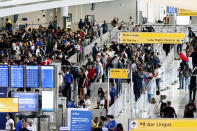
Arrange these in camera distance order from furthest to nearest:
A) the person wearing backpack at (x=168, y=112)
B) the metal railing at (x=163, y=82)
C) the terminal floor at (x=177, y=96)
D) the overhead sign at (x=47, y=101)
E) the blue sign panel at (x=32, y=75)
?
1. the terminal floor at (x=177, y=96)
2. the metal railing at (x=163, y=82)
3. the blue sign panel at (x=32, y=75)
4. the overhead sign at (x=47, y=101)
5. the person wearing backpack at (x=168, y=112)

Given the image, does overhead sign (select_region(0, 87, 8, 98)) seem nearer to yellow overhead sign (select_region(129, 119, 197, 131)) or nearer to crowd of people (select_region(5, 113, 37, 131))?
crowd of people (select_region(5, 113, 37, 131))

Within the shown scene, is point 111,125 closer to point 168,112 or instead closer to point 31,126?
point 168,112

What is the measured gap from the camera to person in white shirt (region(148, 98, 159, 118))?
792 inches

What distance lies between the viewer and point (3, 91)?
2012cm

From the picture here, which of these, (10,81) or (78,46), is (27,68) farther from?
(78,46)

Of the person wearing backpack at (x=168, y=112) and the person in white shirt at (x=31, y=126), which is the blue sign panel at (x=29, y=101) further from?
the person wearing backpack at (x=168, y=112)

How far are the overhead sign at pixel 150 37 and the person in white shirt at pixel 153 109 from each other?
560 centimetres

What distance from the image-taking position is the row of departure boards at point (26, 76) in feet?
66.3

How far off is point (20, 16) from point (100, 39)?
10.9 metres

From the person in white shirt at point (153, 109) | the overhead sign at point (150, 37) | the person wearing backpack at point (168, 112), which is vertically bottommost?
the person in white shirt at point (153, 109)

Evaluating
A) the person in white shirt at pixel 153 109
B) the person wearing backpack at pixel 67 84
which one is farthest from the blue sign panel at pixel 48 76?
the person in white shirt at pixel 153 109

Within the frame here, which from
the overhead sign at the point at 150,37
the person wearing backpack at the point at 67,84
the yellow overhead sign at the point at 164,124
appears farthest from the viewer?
the overhead sign at the point at 150,37

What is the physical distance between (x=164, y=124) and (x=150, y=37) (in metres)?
12.8

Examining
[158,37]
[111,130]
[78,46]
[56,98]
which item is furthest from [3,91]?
[78,46]
